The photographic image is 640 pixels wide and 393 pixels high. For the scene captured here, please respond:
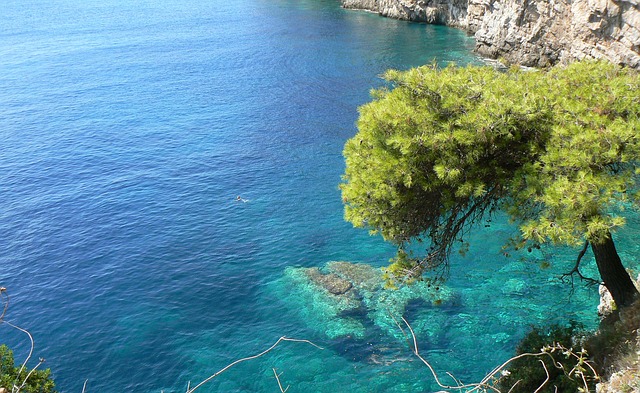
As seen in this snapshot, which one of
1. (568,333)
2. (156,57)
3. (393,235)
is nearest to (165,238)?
(393,235)

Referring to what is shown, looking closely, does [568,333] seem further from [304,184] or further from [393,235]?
[304,184]

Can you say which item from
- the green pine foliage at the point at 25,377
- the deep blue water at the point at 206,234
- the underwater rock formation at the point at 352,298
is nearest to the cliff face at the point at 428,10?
the deep blue water at the point at 206,234

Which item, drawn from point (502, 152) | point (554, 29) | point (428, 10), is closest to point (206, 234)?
point (502, 152)

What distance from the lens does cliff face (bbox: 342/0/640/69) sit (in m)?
48.2

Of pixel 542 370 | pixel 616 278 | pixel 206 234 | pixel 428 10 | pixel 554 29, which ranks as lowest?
pixel 206 234

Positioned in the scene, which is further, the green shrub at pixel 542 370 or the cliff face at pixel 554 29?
the cliff face at pixel 554 29

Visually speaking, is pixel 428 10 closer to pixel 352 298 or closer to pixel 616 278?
pixel 352 298

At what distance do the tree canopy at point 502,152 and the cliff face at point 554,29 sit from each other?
3539 centimetres

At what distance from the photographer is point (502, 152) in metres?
17.8

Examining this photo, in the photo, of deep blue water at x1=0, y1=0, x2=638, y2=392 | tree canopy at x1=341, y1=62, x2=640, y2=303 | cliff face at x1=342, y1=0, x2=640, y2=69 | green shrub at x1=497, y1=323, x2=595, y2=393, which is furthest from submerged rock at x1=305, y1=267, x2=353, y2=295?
cliff face at x1=342, y1=0, x2=640, y2=69

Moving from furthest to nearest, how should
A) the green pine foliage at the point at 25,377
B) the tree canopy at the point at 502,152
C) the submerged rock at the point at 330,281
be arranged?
the submerged rock at the point at 330,281
the green pine foliage at the point at 25,377
the tree canopy at the point at 502,152

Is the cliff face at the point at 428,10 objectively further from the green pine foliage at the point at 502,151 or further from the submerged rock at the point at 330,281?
the green pine foliage at the point at 502,151

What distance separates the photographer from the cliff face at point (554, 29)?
4819cm

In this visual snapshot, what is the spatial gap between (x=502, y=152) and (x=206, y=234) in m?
26.7
